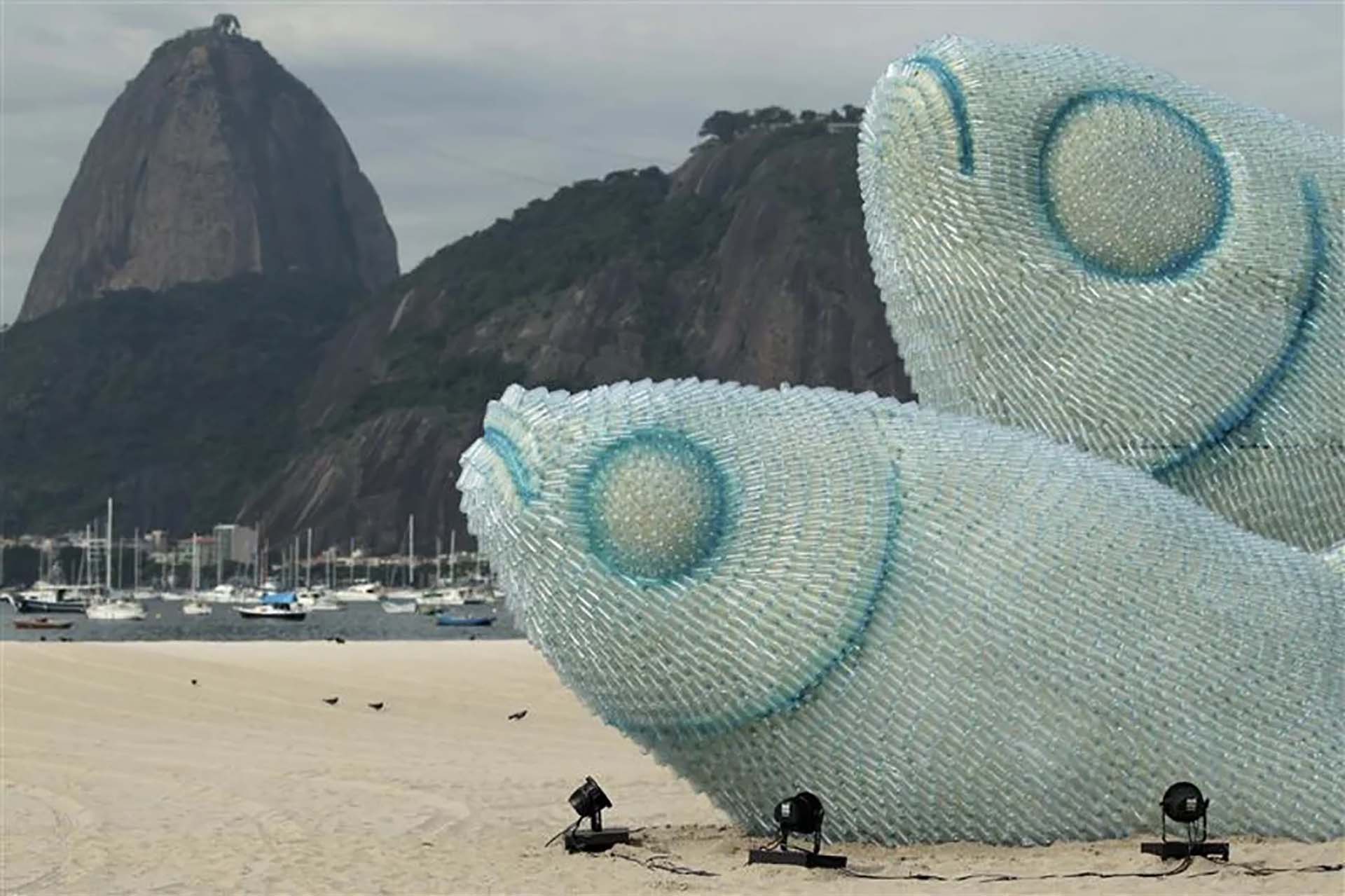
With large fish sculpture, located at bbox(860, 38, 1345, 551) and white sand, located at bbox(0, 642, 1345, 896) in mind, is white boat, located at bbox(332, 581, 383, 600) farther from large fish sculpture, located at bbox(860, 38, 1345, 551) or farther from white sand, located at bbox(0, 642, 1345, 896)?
large fish sculpture, located at bbox(860, 38, 1345, 551)

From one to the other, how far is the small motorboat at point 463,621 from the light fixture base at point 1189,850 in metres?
77.5

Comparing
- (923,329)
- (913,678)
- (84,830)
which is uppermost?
(923,329)

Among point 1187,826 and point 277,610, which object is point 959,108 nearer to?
point 1187,826

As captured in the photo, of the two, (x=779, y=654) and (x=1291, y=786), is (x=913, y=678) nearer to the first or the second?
(x=779, y=654)

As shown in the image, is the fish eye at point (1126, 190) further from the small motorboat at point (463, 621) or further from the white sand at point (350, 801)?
the small motorboat at point (463, 621)

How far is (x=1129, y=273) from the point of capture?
1352 cm

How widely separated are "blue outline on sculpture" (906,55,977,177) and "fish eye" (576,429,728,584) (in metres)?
3.23

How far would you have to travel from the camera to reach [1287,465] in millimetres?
13609

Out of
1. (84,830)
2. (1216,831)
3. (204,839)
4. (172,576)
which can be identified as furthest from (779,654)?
(172,576)

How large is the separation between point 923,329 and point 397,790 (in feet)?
19.5

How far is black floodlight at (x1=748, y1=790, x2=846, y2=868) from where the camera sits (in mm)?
11055

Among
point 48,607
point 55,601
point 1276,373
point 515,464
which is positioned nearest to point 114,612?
point 48,607

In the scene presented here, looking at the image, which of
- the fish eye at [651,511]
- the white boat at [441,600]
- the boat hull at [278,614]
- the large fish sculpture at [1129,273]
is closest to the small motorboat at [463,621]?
the boat hull at [278,614]

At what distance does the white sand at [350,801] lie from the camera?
11141mm
